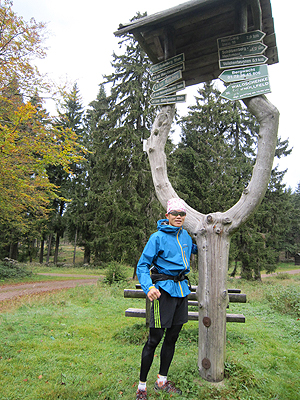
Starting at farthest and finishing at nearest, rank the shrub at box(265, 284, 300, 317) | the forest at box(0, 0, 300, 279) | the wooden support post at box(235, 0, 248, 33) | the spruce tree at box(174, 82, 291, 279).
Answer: the spruce tree at box(174, 82, 291, 279) → the forest at box(0, 0, 300, 279) → the shrub at box(265, 284, 300, 317) → the wooden support post at box(235, 0, 248, 33)

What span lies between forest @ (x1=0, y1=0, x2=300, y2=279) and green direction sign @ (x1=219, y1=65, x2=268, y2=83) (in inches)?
268

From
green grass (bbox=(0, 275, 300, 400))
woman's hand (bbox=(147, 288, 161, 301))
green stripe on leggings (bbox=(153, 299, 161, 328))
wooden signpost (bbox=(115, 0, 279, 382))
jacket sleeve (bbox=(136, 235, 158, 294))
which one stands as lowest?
green grass (bbox=(0, 275, 300, 400))

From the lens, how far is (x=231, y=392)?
9.27 feet

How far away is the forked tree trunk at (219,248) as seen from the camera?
3041 mm

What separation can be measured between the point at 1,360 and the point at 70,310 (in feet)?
11.3

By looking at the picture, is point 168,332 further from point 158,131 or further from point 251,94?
point 251,94

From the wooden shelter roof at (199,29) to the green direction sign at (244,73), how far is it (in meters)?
0.53

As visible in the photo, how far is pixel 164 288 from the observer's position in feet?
9.09

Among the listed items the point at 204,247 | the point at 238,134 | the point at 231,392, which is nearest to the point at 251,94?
the point at 204,247

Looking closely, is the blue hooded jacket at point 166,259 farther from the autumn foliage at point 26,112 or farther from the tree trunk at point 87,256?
the tree trunk at point 87,256

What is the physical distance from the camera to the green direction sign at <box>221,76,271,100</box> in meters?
3.18

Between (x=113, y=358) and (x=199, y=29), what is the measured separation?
5127 mm

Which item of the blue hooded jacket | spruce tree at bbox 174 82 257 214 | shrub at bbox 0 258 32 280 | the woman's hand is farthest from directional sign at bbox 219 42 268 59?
shrub at bbox 0 258 32 280

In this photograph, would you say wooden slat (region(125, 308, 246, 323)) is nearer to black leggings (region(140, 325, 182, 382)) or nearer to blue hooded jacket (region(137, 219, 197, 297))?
black leggings (region(140, 325, 182, 382))
